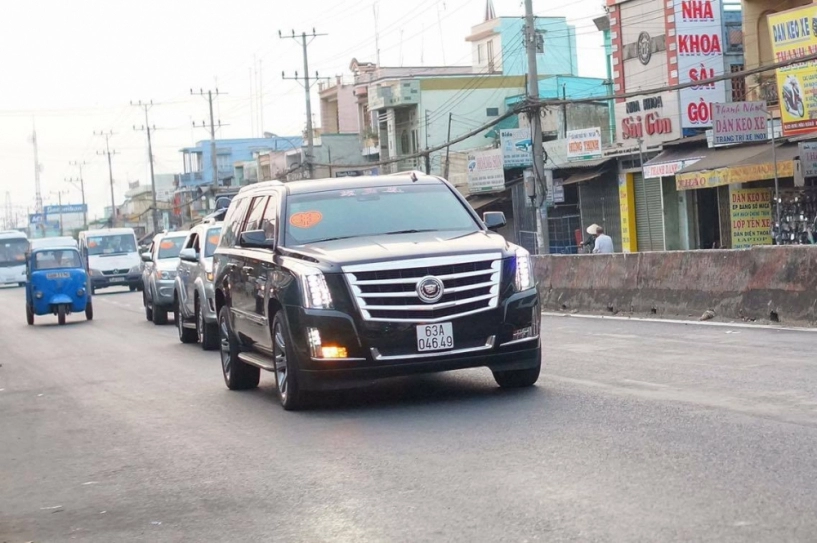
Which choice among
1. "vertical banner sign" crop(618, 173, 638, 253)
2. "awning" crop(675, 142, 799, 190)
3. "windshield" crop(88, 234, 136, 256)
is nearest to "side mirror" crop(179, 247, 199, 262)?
"awning" crop(675, 142, 799, 190)

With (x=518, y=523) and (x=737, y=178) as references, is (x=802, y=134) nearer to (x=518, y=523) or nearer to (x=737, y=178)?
(x=737, y=178)

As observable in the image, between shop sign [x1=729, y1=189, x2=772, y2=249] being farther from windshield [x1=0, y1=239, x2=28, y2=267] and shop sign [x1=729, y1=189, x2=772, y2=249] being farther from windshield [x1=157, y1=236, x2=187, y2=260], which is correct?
windshield [x1=0, y1=239, x2=28, y2=267]

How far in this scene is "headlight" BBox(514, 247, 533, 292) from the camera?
33.0ft

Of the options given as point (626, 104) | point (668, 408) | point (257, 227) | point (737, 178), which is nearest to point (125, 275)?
point (626, 104)

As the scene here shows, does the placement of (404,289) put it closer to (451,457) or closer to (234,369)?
(451,457)

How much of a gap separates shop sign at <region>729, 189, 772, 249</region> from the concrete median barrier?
13754 mm

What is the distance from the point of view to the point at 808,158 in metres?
30.0

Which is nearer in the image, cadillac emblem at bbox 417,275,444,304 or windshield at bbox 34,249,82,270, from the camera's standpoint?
cadillac emblem at bbox 417,275,444,304

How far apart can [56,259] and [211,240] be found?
44.3 ft

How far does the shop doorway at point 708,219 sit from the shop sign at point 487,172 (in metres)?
9.77

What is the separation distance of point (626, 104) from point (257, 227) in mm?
31123

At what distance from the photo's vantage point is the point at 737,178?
3209 cm

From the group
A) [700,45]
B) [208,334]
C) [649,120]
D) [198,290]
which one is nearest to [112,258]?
[649,120]

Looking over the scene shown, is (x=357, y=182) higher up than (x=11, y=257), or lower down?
higher up
